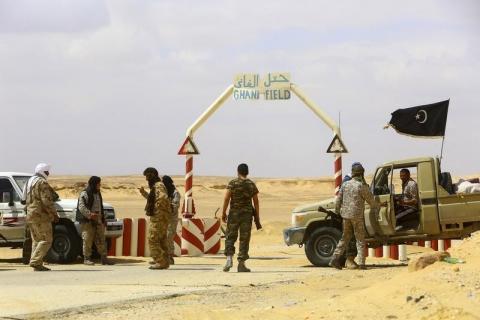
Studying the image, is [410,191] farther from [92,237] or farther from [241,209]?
[92,237]

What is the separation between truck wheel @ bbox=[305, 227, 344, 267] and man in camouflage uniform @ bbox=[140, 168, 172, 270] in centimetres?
Answer: 276

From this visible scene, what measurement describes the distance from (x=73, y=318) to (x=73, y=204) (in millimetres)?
10038

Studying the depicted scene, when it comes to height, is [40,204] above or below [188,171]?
below

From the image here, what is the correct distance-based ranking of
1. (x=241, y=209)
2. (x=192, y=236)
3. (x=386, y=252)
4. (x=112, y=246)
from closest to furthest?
1. (x=241, y=209)
2. (x=386, y=252)
3. (x=112, y=246)
4. (x=192, y=236)

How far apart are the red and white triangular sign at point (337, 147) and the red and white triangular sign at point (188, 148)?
3.07 metres

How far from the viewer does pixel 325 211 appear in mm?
17578

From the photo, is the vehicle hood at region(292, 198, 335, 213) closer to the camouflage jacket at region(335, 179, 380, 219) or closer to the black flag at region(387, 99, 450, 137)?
the camouflage jacket at region(335, 179, 380, 219)

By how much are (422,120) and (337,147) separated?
1979mm

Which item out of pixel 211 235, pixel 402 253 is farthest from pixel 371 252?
pixel 211 235

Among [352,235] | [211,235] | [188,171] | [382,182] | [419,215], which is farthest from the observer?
[188,171]

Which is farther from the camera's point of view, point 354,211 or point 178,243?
point 178,243

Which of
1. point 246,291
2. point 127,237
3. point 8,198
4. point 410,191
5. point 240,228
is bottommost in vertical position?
point 246,291

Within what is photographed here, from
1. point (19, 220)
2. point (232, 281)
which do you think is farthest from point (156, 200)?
point (19, 220)

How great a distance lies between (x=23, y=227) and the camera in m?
19.5
